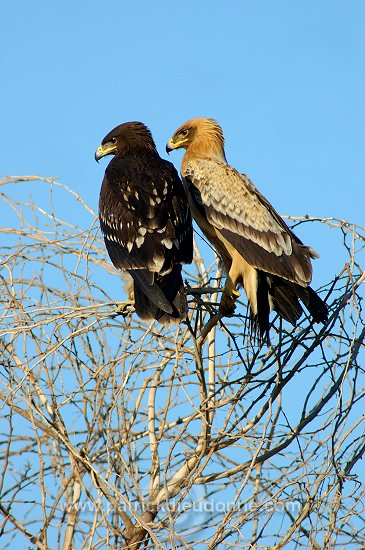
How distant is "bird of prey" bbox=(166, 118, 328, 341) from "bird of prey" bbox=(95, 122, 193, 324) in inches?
8.4

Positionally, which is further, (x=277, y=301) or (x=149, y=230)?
(x=277, y=301)

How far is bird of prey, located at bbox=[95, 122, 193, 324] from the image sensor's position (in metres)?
5.00

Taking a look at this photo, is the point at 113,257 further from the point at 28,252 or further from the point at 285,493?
the point at 285,493

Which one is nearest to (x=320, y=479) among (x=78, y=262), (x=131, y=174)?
(x=78, y=262)

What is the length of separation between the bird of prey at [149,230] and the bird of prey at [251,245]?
0.21 metres

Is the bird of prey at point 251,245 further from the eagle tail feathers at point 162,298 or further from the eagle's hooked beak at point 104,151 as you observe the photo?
the eagle's hooked beak at point 104,151

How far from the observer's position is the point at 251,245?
5617mm

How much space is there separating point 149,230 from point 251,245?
706 millimetres

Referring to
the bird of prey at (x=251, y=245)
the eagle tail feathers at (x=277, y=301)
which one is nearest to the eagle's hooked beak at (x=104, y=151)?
the bird of prey at (x=251, y=245)

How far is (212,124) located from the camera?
6594 millimetres

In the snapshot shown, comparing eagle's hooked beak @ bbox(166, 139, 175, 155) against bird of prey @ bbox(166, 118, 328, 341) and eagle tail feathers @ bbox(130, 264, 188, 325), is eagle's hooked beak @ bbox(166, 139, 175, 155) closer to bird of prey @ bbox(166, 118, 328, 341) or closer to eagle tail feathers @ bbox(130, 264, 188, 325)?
bird of prey @ bbox(166, 118, 328, 341)

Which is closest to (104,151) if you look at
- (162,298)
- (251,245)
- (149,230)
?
(149,230)

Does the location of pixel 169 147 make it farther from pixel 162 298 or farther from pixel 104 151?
pixel 162 298

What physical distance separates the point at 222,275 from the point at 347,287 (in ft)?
4.54
